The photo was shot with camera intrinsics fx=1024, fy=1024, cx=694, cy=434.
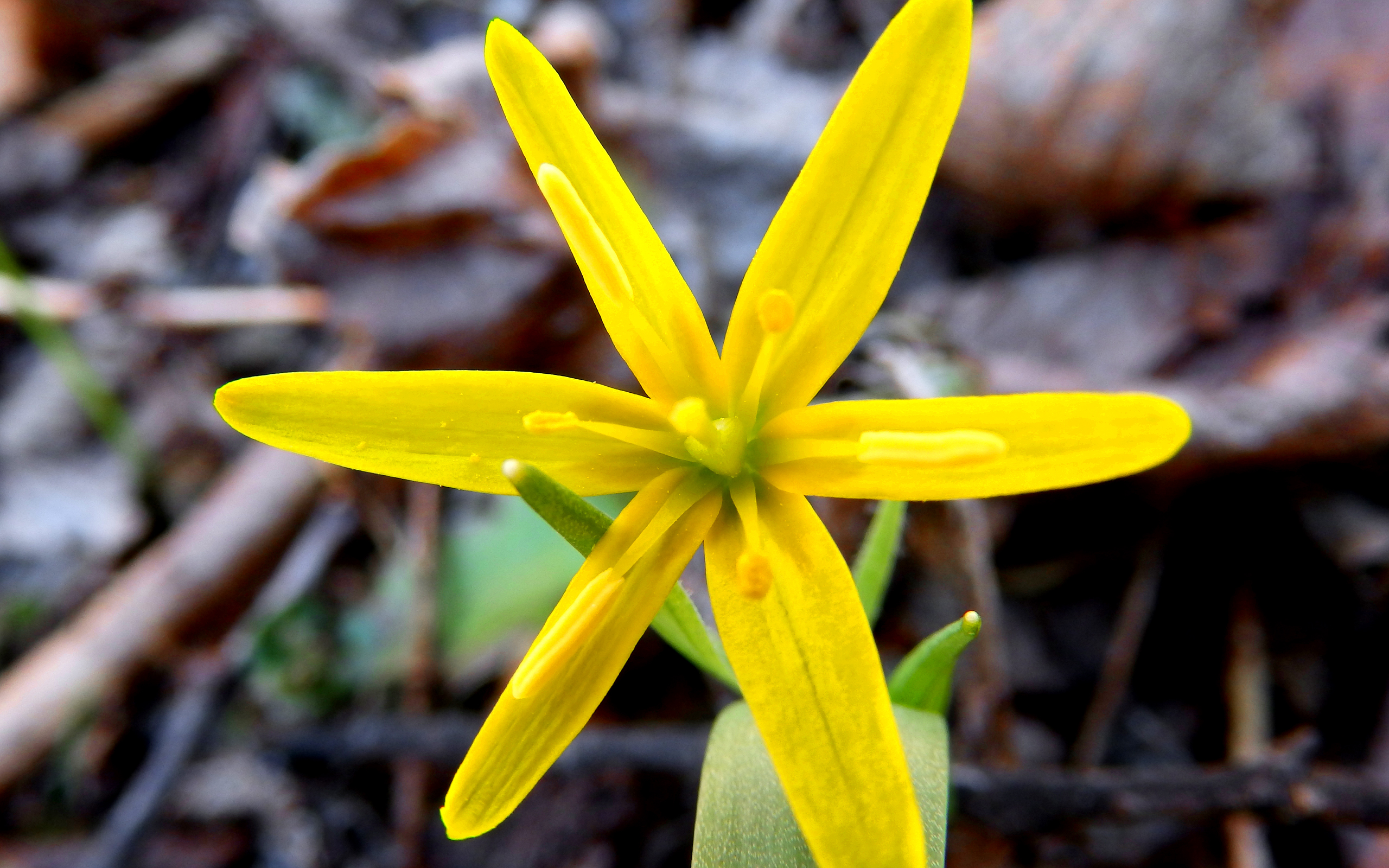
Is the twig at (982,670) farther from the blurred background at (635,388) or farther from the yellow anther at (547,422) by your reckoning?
the yellow anther at (547,422)

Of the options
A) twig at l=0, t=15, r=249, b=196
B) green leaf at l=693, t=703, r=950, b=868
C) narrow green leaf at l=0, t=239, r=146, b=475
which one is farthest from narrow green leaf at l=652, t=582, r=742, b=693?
twig at l=0, t=15, r=249, b=196

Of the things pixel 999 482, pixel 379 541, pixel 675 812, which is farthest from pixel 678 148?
pixel 999 482

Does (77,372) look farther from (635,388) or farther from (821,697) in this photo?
(821,697)

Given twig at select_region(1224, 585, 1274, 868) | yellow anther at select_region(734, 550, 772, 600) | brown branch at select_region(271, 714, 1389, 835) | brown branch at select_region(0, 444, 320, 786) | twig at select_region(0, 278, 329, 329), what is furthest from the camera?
twig at select_region(0, 278, 329, 329)

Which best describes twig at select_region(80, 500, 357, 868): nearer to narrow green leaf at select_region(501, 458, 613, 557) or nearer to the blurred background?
the blurred background

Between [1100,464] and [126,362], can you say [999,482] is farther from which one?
[126,362]

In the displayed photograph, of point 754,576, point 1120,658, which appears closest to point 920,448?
point 754,576

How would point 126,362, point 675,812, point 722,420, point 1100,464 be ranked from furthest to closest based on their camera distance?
1. point 126,362
2. point 675,812
3. point 722,420
4. point 1100,464
